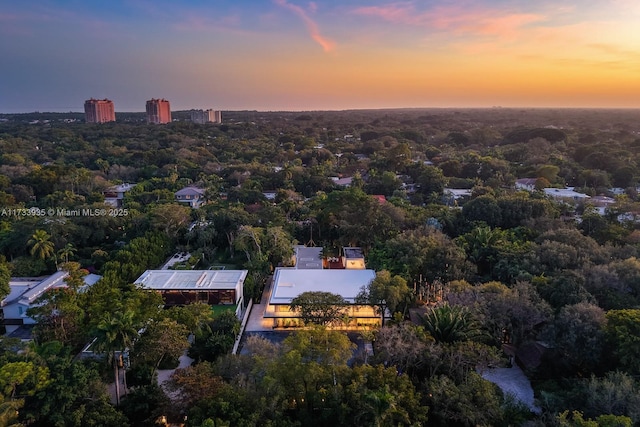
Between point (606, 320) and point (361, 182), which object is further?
point (361, 182)

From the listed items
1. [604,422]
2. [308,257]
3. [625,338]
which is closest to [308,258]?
[308,257]

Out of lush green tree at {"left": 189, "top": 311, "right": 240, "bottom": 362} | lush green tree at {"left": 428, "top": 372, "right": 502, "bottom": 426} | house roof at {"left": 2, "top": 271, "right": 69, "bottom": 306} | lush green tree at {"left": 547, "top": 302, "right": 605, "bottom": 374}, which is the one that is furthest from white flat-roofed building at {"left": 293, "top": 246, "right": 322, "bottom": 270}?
lush green tree at {"left": 547, "top": 302, "right": 605, "bottom": 374}

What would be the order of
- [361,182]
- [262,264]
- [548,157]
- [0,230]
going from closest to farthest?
[262,264] → [0,230] → [361,182] → [548,157]

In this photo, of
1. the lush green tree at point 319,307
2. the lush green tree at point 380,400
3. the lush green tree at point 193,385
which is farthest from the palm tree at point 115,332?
the lush green tree at point 380,400

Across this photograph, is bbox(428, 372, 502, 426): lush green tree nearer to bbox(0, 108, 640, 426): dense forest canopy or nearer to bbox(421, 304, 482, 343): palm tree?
bbox(0, 108, 640, 426): dense forest canopy

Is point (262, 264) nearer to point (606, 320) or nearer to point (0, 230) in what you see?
point (606, 320)

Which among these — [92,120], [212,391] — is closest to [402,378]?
[212,391]

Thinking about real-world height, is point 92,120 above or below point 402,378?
above

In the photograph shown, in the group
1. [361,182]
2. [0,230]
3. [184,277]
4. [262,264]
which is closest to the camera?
[184,277]
